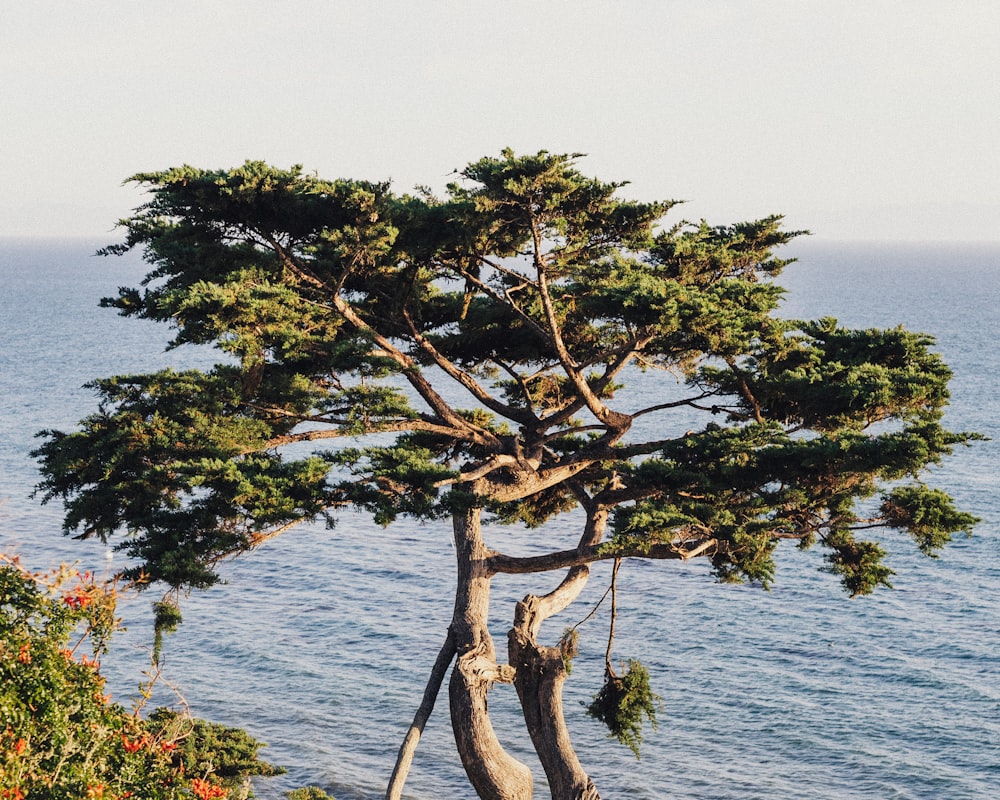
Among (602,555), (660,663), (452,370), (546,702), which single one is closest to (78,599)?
(602,555)

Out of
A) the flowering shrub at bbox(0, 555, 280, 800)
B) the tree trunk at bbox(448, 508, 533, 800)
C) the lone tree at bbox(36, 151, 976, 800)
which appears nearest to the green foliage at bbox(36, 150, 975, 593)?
the lone tree at bbox(36, 151, 976, 800)

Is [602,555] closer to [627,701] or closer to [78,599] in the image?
[627,701]

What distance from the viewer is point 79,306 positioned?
469 ft

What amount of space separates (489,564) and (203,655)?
19.4m

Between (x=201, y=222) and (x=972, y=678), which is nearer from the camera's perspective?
(x=201, y=222)

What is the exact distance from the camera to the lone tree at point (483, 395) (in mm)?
16438

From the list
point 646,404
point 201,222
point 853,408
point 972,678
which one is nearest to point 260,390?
point 201,222

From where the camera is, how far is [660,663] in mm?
34719

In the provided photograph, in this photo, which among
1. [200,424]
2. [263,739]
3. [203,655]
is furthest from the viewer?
[203,655]

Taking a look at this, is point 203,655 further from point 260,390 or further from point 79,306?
point 79,306

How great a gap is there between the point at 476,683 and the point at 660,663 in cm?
1735

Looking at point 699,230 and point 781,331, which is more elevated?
point 699,230

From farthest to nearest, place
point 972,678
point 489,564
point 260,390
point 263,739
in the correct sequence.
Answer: point 972,678 → point 263,739 → point 489,564 → point 260,390

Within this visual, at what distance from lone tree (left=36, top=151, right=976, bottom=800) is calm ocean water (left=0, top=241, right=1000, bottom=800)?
739cm
